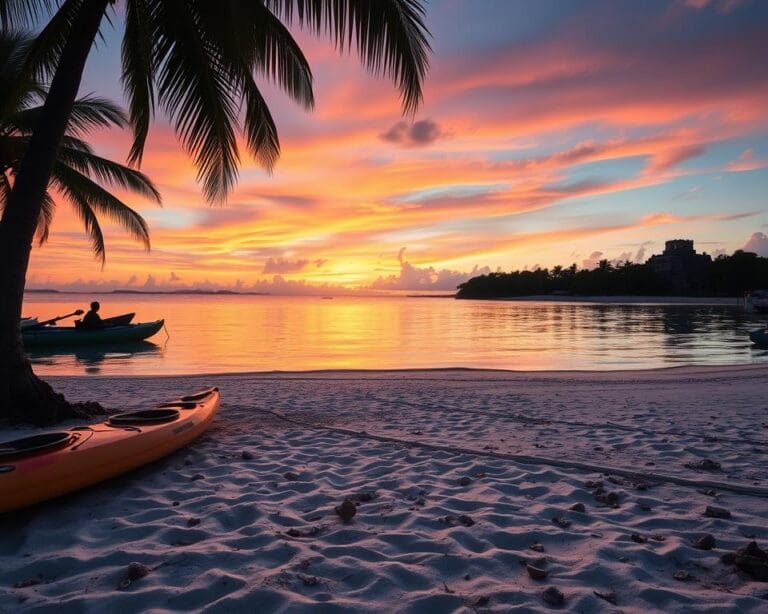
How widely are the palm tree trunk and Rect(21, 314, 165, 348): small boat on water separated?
16089mm

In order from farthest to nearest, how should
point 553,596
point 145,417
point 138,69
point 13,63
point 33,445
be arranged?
point 13,63 → point 138,69 → point 145,417 → point 33,445 → point 553,596

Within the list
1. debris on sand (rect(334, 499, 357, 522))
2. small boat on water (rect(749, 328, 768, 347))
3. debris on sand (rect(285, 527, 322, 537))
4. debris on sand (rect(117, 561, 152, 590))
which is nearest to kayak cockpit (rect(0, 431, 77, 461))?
debris on sand (rect(117, 561, 152, 590))

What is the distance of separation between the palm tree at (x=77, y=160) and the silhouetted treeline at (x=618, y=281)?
3995 inches

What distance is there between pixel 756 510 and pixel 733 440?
232 cm

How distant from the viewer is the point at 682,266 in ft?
457

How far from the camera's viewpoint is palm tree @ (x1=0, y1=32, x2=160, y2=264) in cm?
1080

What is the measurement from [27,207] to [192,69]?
2.41m

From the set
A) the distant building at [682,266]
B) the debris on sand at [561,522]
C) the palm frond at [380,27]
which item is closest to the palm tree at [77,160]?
the palm frond at [380,27]

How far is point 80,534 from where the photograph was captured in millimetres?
3512

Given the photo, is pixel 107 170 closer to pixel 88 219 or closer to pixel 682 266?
pixel 88 219

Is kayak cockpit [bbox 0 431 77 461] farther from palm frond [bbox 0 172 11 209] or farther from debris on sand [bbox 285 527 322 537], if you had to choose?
palm frond [bbox 0 172 11 209]

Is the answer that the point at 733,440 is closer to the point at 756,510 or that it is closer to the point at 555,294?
the point at 756,510

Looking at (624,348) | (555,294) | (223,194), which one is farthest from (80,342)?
(555,294)

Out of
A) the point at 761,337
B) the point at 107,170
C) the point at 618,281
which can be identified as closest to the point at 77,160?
the point at 107,170
